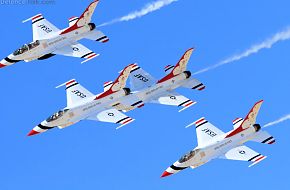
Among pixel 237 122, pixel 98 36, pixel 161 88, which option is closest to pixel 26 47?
pixel 98 36

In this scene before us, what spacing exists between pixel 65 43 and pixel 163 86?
1110 cm

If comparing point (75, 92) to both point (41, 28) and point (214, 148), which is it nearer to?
point (41, 28)

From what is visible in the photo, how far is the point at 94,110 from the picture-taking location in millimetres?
152625

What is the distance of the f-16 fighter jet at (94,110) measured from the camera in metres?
152

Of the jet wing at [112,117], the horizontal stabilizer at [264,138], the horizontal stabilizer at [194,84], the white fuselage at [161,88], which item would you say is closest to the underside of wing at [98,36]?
the white fuselage at [161,88]

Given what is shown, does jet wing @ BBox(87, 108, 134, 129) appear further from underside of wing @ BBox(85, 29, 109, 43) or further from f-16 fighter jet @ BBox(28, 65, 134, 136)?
underside of wing @ BBox(85, 29, 109, 43)

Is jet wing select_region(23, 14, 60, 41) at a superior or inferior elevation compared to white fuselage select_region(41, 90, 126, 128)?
superior

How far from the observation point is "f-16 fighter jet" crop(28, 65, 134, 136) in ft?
500

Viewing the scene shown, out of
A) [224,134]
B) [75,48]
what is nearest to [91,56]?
[75,48]

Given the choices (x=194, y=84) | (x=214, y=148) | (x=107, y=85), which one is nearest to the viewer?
(x=214, y=148)

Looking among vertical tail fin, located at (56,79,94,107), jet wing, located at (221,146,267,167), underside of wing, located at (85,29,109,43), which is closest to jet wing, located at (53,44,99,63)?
underside of wing, located at (85,29,109,43)

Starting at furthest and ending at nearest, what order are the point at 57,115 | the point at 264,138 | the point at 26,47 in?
the point at 26,47 → the point at 57,115 → the point at 264,138

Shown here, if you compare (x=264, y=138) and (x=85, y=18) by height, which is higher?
(x=85, y=18)

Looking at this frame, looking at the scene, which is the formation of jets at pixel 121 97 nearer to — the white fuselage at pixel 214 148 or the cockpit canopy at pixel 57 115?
the cockpit canopy at pixel 57 115
